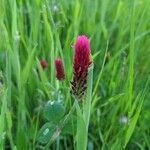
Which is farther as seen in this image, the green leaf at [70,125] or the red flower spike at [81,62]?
the green leaf at [70,125]

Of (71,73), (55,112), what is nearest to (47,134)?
(55,112)

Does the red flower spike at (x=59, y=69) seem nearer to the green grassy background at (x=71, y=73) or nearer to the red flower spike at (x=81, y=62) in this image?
the green grassy background at (x=71, y=73)

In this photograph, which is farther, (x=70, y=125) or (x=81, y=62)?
(x=70, y=125)

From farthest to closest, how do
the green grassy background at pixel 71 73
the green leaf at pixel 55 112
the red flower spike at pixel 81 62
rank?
the green grassy background at pixel 71 73 < the green leaf at pixel 55 112 < the red flower spike at pixel 81 62

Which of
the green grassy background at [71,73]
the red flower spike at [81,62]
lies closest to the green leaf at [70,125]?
the green grassy background at [71,73]

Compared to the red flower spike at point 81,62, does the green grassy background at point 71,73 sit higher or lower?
lower

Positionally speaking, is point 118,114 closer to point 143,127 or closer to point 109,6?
point 143,127

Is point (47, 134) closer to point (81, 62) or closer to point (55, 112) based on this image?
point (55, 112)

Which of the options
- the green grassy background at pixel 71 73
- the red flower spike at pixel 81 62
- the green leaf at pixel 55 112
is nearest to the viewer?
the red flower spike at pixel 81 62

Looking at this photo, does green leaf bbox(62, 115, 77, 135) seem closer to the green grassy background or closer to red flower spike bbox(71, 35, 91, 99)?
the green grassy background
